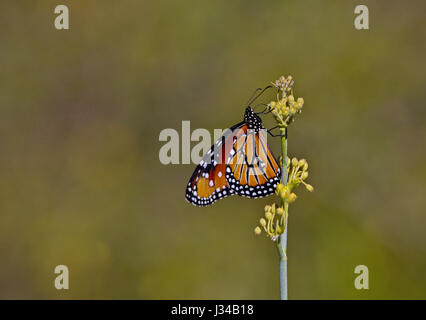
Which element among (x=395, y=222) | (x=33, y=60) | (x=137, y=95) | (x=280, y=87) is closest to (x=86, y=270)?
(x=137, y=95)

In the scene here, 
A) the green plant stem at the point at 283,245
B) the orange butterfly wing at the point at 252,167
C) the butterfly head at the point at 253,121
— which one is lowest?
the green plant stem at the point at 283,245

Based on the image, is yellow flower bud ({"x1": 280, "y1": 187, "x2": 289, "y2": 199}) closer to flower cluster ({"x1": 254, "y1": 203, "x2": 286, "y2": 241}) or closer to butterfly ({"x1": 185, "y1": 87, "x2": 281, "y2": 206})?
flower cluster ({"x1": 254, "y1": 203, "x2": 286, "y2": 241})

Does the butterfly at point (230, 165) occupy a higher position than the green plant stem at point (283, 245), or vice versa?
the butterfly at point (230, 165)

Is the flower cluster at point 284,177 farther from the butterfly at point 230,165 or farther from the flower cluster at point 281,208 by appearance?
the butterfly at point 230,165

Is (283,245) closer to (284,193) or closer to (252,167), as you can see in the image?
(284,193)

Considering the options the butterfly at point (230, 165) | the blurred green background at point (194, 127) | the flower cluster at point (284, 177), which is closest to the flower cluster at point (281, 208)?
the flower cluster at point (284, 177)

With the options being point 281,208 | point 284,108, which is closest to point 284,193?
point 281,208

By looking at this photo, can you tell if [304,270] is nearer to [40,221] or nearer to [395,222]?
[395,222]
